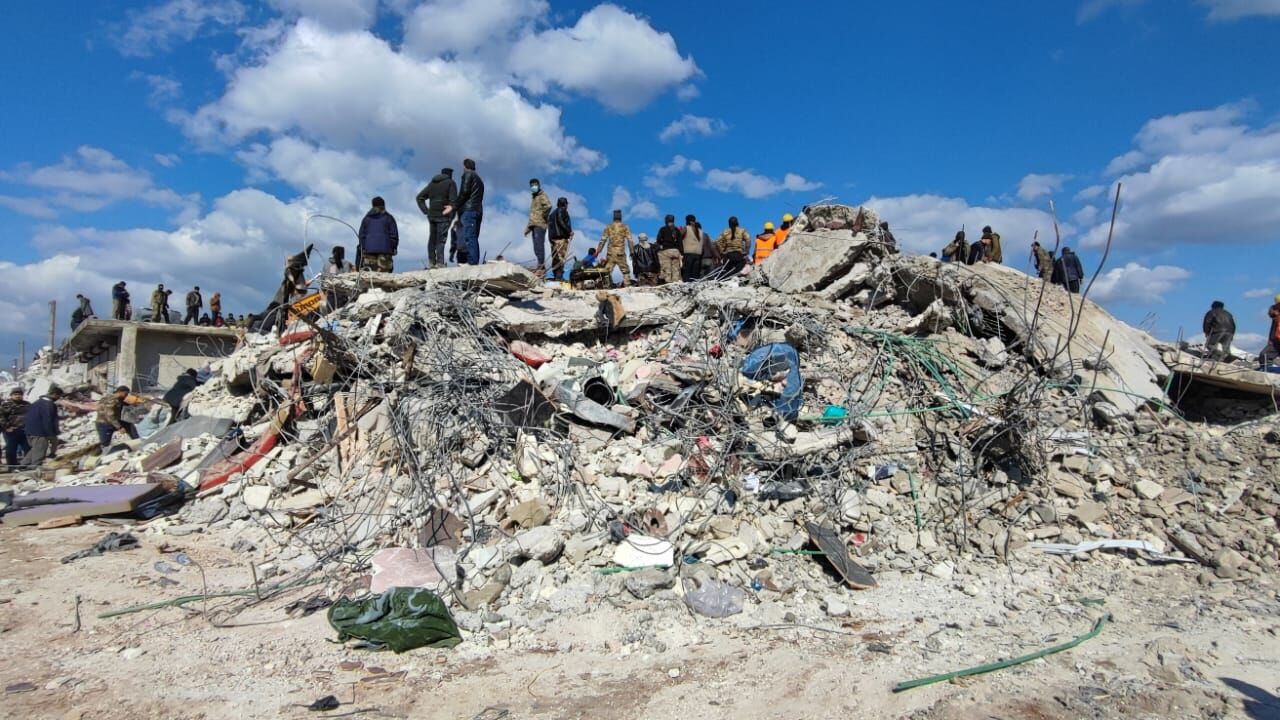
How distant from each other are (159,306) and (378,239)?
10300 mm

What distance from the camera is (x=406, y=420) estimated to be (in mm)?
5871

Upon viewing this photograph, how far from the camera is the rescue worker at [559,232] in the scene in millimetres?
9367

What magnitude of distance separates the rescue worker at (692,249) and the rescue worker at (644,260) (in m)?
0.47

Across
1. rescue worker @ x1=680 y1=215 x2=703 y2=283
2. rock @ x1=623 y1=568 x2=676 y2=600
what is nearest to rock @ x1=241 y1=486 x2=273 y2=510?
rock @ x1=623 y1=568 x2=676 y2=600

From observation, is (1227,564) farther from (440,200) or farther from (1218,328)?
(440,200)

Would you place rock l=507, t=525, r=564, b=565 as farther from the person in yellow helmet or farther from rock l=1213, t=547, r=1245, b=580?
the person in yellow helmet

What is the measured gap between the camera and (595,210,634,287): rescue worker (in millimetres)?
10094

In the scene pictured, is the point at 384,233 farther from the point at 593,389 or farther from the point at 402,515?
the point at 402,515

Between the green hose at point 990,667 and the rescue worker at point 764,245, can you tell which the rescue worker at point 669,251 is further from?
the green hose at point 990,667

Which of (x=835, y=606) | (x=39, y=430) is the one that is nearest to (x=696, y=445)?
(x=835, y=606)

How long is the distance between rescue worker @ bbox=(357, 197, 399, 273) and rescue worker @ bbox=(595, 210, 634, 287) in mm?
3012

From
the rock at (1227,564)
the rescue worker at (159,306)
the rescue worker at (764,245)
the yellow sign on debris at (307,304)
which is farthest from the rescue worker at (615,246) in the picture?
the rescue worker at (159,306)

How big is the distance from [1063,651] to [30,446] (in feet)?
39.0

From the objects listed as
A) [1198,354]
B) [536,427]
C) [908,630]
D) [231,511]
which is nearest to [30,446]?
[231,511]
